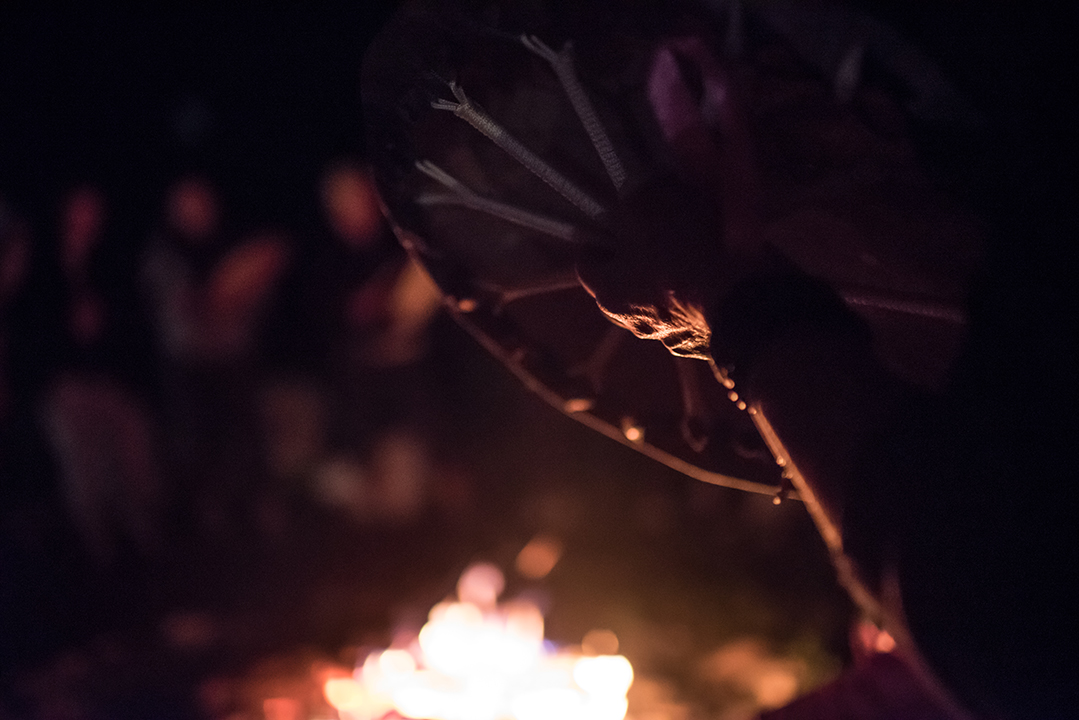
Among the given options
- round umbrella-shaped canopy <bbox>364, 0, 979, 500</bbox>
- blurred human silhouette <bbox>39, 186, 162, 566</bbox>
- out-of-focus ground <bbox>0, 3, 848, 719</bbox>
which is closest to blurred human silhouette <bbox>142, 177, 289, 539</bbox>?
out-of-focus ground <bbox>0, 3, 848, 719</bbox>

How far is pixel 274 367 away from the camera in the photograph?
3.14 m

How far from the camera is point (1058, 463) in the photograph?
0.48 metres

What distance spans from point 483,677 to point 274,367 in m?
1.68

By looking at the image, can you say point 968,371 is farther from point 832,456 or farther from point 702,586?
point 702,586

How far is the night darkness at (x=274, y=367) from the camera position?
252 cm

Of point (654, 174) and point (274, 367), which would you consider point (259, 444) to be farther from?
point (654, 174)

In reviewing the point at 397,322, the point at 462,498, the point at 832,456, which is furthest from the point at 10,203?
the point at 832,456

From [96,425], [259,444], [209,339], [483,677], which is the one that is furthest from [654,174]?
[96,425]

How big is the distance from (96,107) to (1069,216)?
3.08 m

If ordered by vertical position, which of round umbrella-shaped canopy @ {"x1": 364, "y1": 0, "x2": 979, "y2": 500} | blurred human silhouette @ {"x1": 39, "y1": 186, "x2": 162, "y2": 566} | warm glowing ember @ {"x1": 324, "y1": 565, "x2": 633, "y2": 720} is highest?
round umbrella-shaped canopy @ {"x1": 364, "y1": 0, "x2": 979, "y2": 500}

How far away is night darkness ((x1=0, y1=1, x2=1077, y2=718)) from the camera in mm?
2523

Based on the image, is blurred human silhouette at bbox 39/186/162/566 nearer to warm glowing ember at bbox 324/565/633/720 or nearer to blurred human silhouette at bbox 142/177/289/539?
blurred human silhouette at bbox 142/177/289/539

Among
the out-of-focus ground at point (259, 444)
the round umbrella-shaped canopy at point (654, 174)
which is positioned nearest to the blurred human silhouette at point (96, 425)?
the out-of-focus ground at point (259, 444)

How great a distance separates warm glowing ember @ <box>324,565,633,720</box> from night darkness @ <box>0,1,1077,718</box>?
0.40 metres
